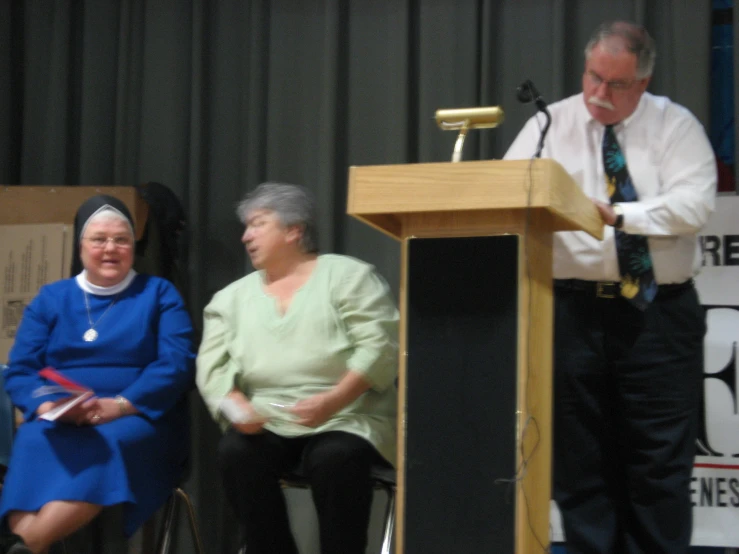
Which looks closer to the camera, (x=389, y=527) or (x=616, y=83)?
(x=616, y=83)

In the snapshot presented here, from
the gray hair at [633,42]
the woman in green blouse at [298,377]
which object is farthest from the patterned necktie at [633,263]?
the woman in green blouse at [298,377]

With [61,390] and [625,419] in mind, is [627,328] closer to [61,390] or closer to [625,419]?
[625,419]

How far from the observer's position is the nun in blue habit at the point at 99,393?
2.73 meters

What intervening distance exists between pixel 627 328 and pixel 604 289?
0.11 m

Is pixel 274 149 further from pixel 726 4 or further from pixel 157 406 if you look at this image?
pixel 726 4

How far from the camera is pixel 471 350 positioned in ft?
6.14

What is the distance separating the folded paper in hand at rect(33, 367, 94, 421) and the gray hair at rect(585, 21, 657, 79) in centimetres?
173

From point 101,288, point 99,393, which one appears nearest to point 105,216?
point 101,288

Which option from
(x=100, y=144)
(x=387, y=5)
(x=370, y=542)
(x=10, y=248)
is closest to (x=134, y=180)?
(x=100, y=144)

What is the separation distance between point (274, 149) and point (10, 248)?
1085 mm

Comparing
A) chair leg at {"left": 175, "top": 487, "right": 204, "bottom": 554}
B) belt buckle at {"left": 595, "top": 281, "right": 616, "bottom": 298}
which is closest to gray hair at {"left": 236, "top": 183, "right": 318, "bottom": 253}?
chair leg at {"left": 175, "top": 487, "right": 204, "bottom": 554}

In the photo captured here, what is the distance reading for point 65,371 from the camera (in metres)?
2.98

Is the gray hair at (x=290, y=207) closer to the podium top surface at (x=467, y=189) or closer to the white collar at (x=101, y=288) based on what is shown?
the white collar at (x=101, y=288)

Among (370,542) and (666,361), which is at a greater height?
(666,361)
